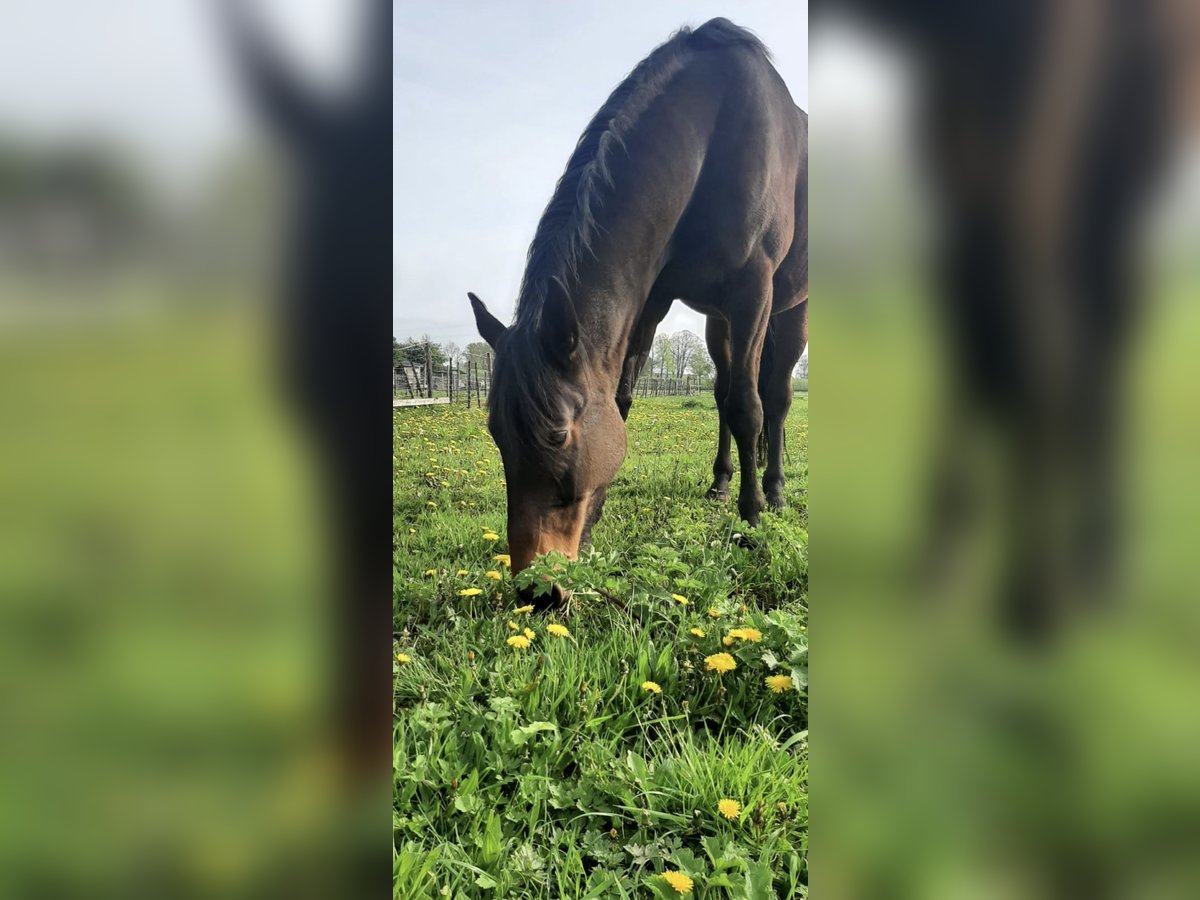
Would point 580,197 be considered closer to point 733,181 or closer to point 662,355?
point 733,181

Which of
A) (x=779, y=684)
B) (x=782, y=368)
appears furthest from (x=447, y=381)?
(x=779, y=684)

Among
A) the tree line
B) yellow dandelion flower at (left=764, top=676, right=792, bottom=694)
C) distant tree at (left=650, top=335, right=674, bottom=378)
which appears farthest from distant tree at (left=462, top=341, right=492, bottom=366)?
yellow dandelion flower at (left=764, top=676, right=792, bottom=694)

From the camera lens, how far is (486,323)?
232 cm

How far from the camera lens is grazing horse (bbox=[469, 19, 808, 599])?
2.01 m

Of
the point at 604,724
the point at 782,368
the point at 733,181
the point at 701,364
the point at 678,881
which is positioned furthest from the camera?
the point at 701,364

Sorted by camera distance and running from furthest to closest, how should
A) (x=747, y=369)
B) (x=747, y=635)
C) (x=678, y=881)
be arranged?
(x=747, y=369), (x=747, y=635), (x=678, y=881)
